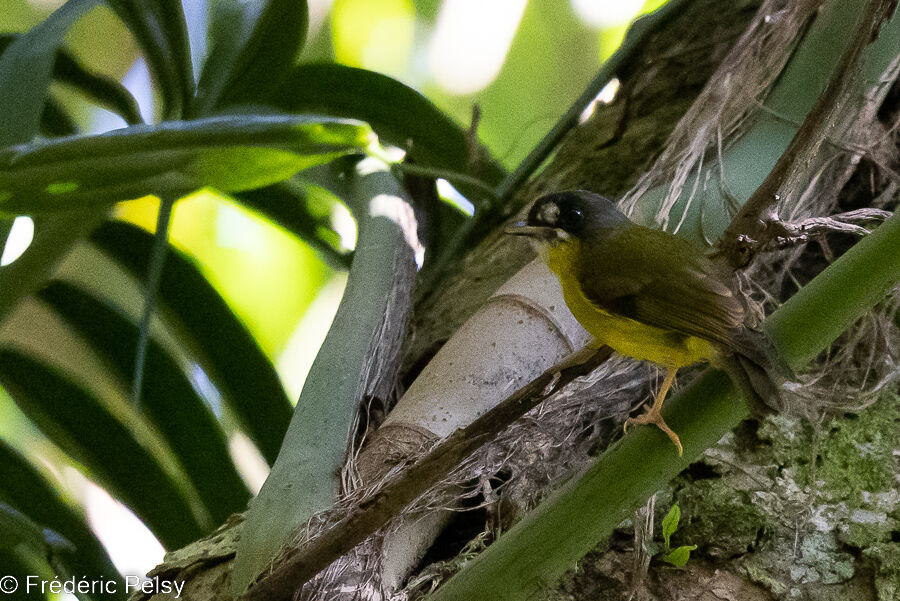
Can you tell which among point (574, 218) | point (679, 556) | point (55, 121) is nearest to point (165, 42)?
point (55, 121)

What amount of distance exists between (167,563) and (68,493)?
71 cm

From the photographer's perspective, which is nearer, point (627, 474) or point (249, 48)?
point (627, 474)

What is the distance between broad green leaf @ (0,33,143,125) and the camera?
2090mm

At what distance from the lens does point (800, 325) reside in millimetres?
1067

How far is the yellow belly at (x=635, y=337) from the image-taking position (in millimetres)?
1415

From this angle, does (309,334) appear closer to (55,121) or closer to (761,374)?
(55,121)

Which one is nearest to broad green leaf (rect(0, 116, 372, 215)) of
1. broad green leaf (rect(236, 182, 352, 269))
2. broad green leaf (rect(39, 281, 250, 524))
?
broad green leaf (rect(39, 281, 250, 524))

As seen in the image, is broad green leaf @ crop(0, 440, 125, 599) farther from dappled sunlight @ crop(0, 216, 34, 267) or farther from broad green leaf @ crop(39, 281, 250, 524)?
dappled sunlight @ crop(0, 216, 34, 267)

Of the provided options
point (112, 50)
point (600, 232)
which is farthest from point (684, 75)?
point (112, 50)

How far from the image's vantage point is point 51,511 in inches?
79.8

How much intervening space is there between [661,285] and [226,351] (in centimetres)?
119

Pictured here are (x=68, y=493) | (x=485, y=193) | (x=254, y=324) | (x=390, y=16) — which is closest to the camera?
(x=68, y=493)

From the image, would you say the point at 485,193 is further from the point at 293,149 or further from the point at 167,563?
the point at 167,563

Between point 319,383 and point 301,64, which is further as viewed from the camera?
point 301,64
